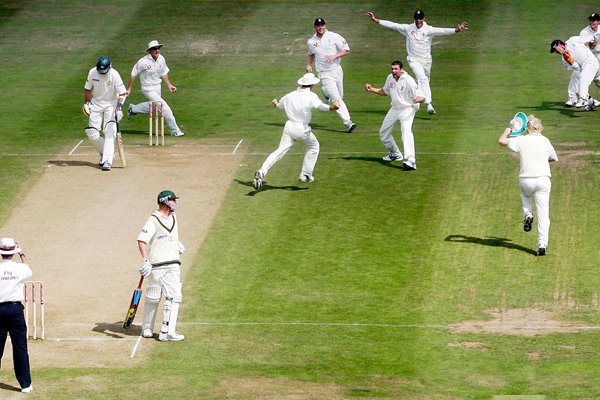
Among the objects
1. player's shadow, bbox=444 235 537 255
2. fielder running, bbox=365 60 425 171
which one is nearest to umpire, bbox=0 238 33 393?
player's shadow, bbox=444 235 537 255

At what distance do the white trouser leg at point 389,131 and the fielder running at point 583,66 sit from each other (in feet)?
18.1

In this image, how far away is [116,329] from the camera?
65.0 feet

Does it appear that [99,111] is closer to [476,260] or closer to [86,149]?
[86,149]

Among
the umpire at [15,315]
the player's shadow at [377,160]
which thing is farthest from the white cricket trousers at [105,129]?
the umpire at [15,315]

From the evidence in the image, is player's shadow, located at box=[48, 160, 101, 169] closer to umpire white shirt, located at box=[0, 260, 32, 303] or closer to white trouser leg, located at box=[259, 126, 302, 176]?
white trouser leg, located at box=[259, 126, 302, 176]

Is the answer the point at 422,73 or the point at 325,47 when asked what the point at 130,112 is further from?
the point at 422,73

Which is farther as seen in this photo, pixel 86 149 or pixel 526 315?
pixel 86 149

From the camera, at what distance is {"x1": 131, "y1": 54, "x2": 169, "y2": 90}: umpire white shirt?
30.2m

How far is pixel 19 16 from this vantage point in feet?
133

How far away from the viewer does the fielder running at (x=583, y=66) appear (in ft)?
103

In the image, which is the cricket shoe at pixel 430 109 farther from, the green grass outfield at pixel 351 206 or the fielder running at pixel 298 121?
the fielder running at pixel 298 121

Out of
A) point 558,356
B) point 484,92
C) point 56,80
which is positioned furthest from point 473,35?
point 558,356

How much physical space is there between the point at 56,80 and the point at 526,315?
17.9 meters

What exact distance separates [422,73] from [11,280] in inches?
624
